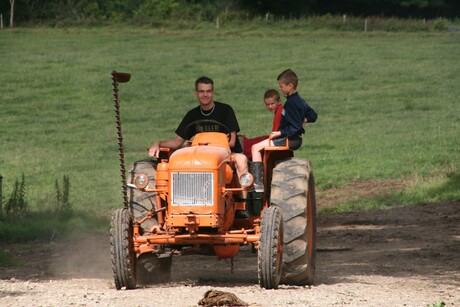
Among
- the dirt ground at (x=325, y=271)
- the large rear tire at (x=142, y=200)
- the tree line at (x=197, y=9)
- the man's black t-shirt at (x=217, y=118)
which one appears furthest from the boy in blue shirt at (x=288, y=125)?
the tree line at (x=197, y=9)

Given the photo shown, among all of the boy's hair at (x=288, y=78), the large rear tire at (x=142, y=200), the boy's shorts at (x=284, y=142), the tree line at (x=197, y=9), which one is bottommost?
the large rear tire at (x=142, y=200)

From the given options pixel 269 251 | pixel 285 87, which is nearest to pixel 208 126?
pixel 285 87

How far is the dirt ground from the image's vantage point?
1055 centimetres

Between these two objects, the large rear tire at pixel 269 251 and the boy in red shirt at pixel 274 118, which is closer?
the large rear tire at pixel 269 251

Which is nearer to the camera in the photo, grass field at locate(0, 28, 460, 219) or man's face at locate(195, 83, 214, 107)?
man's face at locate(195, 83, 214, 107)

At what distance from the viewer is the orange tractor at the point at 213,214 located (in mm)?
11445

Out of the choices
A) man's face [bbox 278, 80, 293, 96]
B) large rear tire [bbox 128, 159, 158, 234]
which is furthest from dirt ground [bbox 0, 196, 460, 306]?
man's face [bbox 278, 80, 293, 96]

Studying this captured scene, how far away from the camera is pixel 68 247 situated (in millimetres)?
16859

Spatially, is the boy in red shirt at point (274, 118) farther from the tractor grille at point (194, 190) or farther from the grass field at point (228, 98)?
the grass field at point (228, 98)

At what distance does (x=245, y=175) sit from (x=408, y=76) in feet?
109

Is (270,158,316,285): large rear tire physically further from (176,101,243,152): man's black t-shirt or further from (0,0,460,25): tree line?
(0,0,460,25): tree line

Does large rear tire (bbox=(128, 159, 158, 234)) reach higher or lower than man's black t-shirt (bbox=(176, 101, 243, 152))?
lower

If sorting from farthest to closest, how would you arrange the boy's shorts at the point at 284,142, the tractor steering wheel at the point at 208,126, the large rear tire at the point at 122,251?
the tractor steering wheel at the point at 208,126 < the boy's shorts at the point at 284,142 < the large rear tire at the point at 122,251

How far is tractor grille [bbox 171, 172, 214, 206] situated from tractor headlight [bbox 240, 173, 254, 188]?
0.28 m
